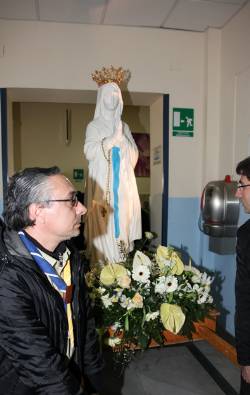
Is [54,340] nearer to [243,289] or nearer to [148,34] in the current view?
[243,289]

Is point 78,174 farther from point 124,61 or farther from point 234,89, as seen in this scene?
Answer: point 234,89

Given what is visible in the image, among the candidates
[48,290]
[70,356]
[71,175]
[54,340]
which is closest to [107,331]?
[70,356]

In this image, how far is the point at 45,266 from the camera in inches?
41.7

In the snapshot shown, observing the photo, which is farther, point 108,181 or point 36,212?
point 108,181

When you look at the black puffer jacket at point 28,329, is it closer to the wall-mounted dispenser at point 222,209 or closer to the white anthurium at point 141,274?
the white anthurium at point 141,274

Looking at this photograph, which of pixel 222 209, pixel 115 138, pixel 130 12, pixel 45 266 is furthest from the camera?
pixel 130 12

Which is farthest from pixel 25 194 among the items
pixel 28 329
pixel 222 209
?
pixel 222 209

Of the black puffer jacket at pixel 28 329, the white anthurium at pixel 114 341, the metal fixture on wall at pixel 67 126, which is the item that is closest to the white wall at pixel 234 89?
the white anthurium at pixel 114 341

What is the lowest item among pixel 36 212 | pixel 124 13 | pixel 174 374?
pixel 174 374

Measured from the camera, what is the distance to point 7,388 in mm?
972

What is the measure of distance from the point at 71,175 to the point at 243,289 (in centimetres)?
403

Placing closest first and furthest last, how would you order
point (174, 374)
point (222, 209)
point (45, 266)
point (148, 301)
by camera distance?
point (45, 266) → point (148, 301) → point (174, 374) → point (222, 209)

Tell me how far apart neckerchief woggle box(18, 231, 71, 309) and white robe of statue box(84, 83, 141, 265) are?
4.24ft

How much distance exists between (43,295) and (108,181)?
150cm
